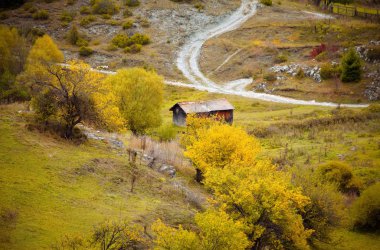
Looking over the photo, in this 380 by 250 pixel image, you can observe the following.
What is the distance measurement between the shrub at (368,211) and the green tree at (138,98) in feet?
85.5

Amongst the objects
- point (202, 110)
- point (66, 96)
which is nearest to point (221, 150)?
point (66, 96)

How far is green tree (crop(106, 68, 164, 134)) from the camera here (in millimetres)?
A: 51906

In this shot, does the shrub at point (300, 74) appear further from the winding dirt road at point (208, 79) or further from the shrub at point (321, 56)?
the winding dirt road at point (208, 79)

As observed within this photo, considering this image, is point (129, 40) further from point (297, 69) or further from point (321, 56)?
point (321, 56)

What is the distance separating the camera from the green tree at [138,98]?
170 feet

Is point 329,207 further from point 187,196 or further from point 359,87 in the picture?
point 359,87

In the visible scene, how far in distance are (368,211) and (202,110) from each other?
1228 inches

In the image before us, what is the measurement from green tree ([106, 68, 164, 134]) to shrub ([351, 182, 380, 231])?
1026 inches

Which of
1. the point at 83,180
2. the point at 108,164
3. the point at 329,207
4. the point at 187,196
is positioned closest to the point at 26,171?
the point at 83,180

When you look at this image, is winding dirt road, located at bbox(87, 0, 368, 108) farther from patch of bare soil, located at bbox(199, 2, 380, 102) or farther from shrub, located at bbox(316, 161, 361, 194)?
shrub, located at bbox(316, 161, 361, 194)

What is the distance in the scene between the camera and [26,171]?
27203 mm

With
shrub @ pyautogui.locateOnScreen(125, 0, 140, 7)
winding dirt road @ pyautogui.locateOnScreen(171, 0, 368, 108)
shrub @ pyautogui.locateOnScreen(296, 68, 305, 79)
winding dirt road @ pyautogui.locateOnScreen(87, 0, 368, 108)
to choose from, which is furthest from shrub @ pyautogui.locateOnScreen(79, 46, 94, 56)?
shrub @ pyautogui.locateOnScreen(296, 68, 305, 79)

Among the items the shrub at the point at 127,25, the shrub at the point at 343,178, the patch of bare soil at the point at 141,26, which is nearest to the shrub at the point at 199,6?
the patch of bare soil at the point at 141,26

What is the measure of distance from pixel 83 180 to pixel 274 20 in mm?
89455
